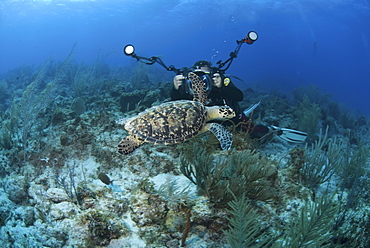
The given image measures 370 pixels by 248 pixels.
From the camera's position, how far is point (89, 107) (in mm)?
6902

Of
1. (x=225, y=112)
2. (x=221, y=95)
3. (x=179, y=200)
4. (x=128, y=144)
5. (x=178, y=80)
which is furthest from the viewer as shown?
(x=221, y=95)

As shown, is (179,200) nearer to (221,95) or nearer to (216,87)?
(216,87)

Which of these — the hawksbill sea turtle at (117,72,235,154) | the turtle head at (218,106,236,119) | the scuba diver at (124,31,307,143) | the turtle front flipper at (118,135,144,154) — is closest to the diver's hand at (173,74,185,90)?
the scuba diver at (124,31,307,143)

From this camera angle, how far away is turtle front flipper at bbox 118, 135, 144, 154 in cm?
308

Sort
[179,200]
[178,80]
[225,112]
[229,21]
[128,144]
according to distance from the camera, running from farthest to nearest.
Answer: [229,21]
[178,80]
[225,112]
[128,144]
[179,200]

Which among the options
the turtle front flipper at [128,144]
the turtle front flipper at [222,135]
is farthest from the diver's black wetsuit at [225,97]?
the turtle front flipper at [128,144]

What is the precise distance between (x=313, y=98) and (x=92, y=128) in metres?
12.2

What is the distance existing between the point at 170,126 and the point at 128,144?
72 cm

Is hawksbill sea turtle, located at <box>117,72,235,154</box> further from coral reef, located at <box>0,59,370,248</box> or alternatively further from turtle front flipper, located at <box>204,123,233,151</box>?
coral reef, located at <box>0,59,370,248</box>

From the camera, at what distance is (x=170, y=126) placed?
3145 mm

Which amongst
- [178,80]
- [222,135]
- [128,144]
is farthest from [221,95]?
[128,144]

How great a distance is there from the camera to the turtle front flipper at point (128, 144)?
121 inches

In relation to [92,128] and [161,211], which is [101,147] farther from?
[161,211]

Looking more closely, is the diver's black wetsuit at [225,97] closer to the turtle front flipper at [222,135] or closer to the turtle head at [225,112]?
Answer: the turtle head at [225,112]
